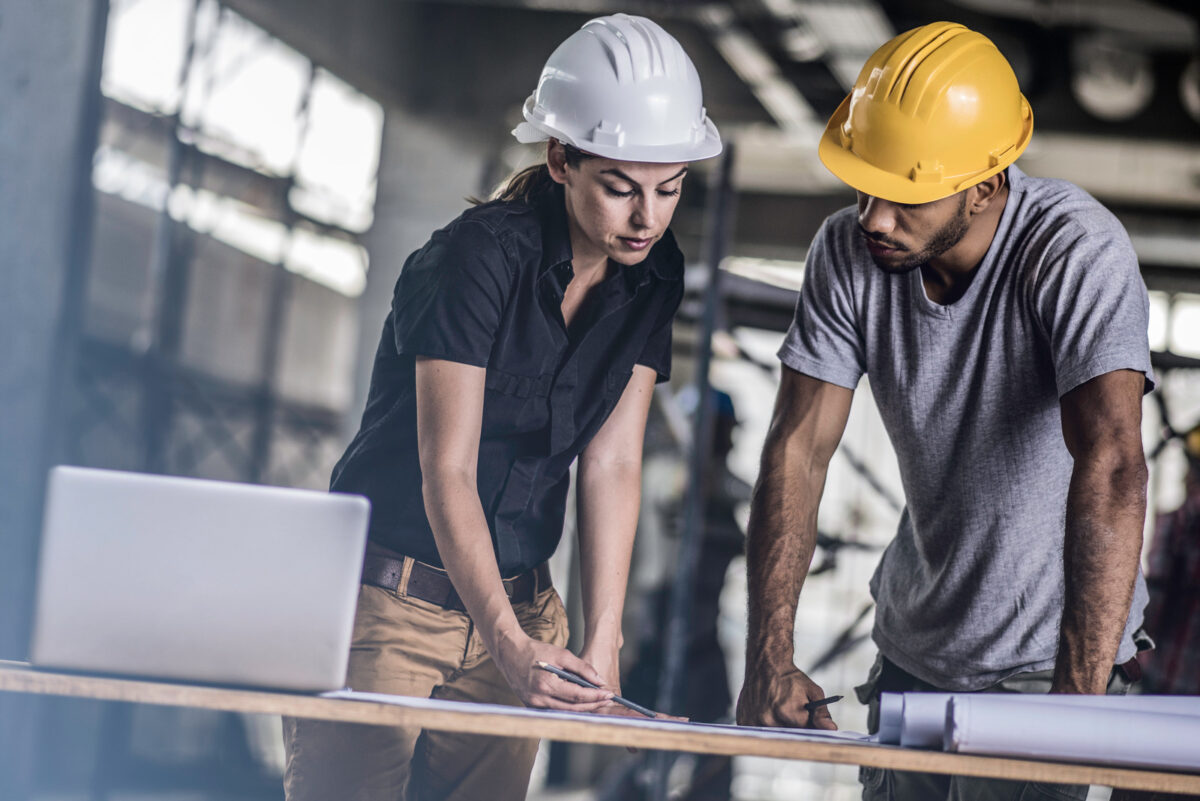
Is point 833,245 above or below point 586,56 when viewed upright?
below

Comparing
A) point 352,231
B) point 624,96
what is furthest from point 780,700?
point 352,231

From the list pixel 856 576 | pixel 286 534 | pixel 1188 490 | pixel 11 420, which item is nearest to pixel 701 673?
pixel 1188 490

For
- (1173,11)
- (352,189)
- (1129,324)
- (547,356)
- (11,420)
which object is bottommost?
(11,420)

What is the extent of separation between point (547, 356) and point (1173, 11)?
6431 mm

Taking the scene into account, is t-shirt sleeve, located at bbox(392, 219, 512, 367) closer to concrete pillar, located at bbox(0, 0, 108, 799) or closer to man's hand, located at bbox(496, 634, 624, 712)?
man's hand, located at bbox(496, 634, 624, 712)

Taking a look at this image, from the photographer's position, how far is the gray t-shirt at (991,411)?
6.25ft

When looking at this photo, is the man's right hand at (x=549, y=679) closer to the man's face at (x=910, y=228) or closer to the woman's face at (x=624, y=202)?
the woman's face at (x=624, y=202)

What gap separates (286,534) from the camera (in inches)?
54.4

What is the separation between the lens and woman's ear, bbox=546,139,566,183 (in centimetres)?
196

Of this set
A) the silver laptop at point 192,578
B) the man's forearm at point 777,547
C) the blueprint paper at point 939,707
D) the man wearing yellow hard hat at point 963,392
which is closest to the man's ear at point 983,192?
the man wearing yellow hard hat at point 963,392

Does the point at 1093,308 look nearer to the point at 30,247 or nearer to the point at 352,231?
the point at 30,247

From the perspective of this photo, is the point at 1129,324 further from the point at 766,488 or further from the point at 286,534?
the point at 286,534

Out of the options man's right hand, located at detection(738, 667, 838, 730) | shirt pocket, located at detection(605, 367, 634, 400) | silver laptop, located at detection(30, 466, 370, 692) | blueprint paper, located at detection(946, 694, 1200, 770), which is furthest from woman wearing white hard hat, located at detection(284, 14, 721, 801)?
blueprint paper, located at detection(946, 694, 1200, 770)

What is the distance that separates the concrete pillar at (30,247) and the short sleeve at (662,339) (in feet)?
8.28
